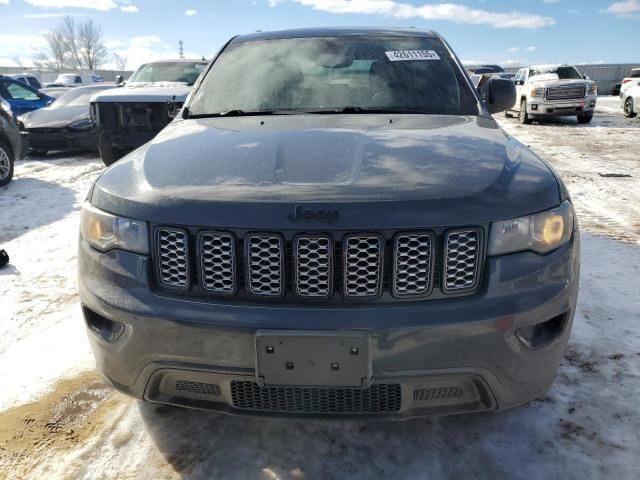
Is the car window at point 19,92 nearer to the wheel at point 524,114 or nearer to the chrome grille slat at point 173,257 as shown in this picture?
the chrome grille slat at point 173,257

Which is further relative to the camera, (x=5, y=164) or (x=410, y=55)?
(x=5, y=164)

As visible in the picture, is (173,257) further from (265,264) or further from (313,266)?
(313,266)

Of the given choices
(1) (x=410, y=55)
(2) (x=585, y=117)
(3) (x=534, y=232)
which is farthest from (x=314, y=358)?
(2) (x=585, y=117)

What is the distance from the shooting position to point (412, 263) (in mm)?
1657

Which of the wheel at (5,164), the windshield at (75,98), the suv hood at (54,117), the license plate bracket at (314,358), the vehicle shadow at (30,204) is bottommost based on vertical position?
the vehicle shadow at (30,204)

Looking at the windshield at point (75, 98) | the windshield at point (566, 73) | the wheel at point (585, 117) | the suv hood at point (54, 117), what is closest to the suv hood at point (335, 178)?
the suv hood at point (54, 117)

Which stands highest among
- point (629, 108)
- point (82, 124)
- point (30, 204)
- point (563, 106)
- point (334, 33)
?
point (334, 33)

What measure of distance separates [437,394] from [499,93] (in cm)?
221

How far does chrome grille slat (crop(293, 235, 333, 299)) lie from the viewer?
1.65 metres

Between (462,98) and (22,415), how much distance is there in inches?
107

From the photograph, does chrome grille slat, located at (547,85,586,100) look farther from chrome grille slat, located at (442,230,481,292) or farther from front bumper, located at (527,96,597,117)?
chrome grille slat, located at (442,230,481,292)

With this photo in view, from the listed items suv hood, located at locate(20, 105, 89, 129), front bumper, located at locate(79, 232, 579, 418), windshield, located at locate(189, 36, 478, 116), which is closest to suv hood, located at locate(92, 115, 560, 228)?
front bumper, located at locate(79, 232, 579, 418)

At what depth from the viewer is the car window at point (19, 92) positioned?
12.5 meters

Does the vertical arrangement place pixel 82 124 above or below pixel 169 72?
below
